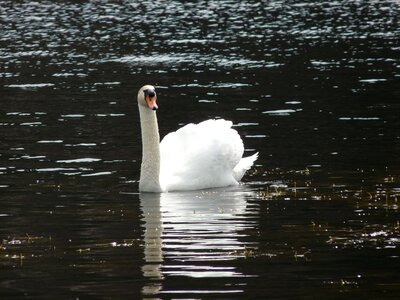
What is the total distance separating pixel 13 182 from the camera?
64.7 ft

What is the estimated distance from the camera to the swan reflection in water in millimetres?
13094

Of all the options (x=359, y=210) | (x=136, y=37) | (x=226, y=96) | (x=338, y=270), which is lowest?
(x=136, y=37)

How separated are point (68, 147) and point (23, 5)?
44.0 m

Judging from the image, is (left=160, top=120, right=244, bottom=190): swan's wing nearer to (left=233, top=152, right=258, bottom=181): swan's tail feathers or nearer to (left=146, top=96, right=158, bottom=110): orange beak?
(left=233, top=152, right=258, bottom=181): swan's tail feathers

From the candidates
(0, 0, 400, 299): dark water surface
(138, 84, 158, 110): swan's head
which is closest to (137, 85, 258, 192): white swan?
(138, 84, 158, 110): swan's head

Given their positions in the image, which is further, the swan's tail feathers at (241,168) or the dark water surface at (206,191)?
the swan's tail feathers at (241,168)

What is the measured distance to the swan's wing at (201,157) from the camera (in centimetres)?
1964

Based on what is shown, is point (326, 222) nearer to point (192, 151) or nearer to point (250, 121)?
point (192, 151)

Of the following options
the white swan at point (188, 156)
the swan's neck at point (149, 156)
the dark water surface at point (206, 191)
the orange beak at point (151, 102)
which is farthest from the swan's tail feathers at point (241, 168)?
the orange beak at point (151, 102)

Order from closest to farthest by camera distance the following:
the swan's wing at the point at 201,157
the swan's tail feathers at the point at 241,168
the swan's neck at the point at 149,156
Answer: the swan's neck at the point at 149,156, the swan's wing at the point at 201,157, the swan's tail feathers at the point at 241,168

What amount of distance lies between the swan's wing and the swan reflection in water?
0.26m

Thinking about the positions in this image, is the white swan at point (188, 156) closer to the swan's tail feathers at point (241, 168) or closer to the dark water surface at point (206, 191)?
the swan's tail feathers at point (241, 168)

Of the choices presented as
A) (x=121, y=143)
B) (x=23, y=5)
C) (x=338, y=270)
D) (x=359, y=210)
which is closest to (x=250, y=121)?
(x=121, y=143)

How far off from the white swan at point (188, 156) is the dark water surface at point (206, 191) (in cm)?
35
